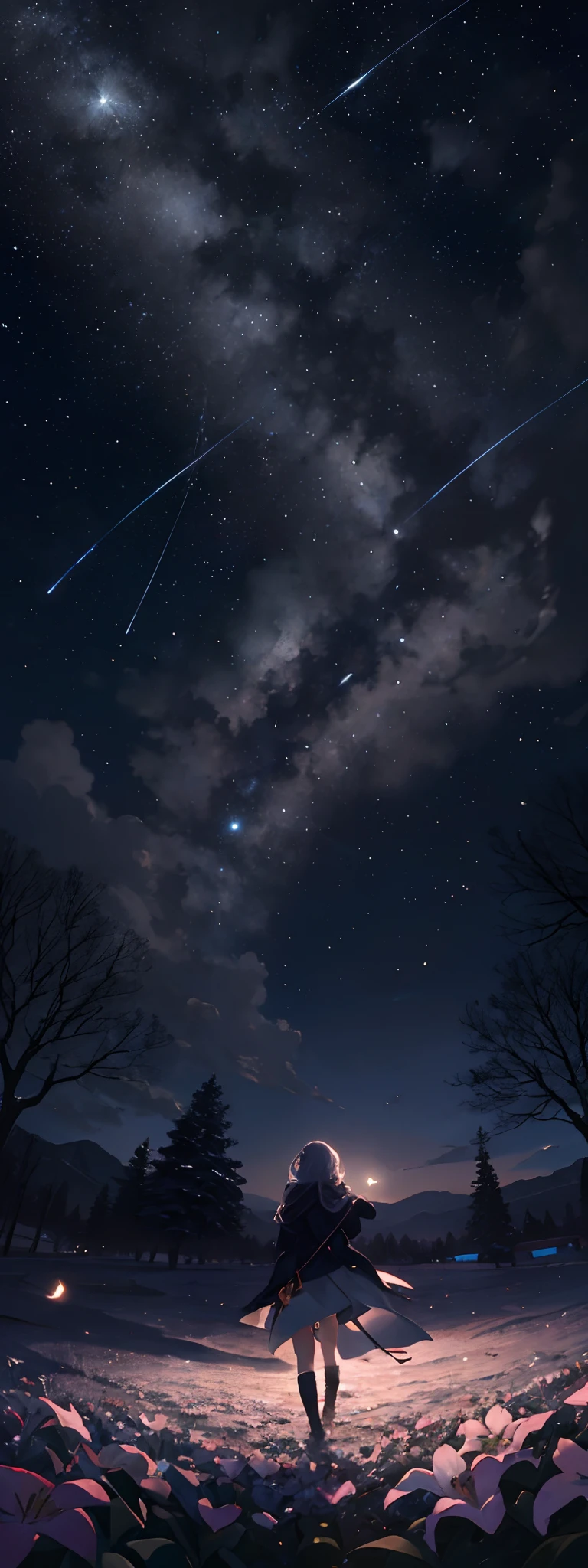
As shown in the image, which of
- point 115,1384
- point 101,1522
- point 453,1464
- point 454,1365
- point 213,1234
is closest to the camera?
point 101,1522

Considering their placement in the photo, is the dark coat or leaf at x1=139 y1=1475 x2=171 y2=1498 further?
the dark coat

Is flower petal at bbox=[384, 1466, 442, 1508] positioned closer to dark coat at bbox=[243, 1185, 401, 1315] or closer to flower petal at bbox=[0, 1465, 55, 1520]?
flower petal at bbox=[0, 1465, 55, 1520]

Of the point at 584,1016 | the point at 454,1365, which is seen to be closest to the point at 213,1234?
the point at 584,1016

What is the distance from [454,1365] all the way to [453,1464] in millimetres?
2766

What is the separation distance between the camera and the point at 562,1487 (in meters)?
1.79

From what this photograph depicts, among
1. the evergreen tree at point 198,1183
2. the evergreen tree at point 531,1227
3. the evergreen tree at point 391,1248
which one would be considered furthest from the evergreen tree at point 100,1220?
the evergreen tree at point 531,1227

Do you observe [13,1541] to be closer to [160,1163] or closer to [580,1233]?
[580,1233]

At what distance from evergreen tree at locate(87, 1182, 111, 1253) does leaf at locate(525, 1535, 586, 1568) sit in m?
22.2

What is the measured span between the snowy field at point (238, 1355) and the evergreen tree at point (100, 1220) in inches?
596

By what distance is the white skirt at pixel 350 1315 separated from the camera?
12.5 ft

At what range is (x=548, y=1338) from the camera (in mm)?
4066

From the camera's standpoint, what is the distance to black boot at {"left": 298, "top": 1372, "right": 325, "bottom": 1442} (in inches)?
144

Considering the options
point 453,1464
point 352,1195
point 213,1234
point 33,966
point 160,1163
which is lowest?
point 213,1234

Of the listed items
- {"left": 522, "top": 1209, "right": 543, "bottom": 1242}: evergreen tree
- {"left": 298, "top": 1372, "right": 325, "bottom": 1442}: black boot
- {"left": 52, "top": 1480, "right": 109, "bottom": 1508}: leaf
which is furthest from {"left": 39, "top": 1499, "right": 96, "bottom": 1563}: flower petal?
{"left": 522, "top": 1209, "right": 543, "bottom": 1242}: evergreen tree
